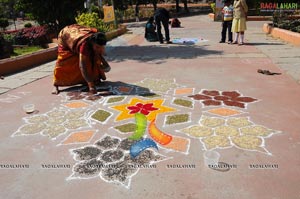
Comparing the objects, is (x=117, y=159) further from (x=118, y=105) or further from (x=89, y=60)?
(x=89, y=60)

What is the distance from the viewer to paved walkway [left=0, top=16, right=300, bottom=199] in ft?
11.0

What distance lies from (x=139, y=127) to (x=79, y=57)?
6.84 feet

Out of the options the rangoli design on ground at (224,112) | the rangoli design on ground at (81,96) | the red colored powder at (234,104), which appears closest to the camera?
the rangoli design on ground at (224,112)

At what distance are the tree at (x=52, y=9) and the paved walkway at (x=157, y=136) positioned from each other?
3.71 m

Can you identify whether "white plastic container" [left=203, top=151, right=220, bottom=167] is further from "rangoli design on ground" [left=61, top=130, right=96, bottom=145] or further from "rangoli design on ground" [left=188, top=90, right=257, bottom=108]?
"rangoli design on ground" [left=188, top=90, right=257, bottom=108]

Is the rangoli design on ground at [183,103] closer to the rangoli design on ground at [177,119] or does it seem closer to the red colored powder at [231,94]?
the rangoli design on ground at [177,119]

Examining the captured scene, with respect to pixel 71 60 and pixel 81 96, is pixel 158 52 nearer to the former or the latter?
pixel 71 60

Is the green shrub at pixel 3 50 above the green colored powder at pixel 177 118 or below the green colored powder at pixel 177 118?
above

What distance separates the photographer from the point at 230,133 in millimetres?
4395

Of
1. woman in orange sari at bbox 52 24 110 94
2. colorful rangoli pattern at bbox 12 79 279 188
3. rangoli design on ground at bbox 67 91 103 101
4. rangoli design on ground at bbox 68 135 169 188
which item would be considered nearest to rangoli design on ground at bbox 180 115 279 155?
colorful rangoli pattern at bbox 12 79 279 188

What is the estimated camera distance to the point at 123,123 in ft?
16.1

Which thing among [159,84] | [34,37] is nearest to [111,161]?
[159,84]

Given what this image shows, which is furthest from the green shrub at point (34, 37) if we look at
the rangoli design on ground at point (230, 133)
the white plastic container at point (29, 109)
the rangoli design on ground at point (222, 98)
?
the rangoli design on ground at point (230, 133)

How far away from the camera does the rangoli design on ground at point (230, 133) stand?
13.4 feet
